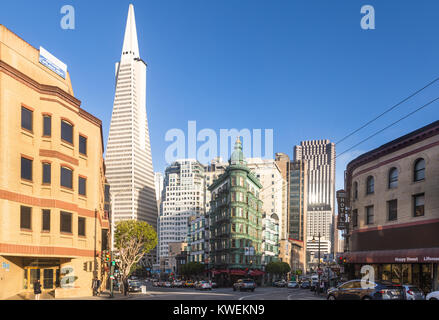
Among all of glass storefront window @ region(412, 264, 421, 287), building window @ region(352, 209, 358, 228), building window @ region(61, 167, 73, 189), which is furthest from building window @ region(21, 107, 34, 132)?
glass storefront window @ region(412, 264, 421, 287)

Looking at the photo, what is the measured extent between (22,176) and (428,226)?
102 ft

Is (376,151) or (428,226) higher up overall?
(376,151)

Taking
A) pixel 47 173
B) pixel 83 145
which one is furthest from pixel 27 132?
pixel 83 145

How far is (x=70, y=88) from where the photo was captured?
44.9 meters

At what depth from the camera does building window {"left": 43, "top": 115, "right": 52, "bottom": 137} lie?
3544 centimetres

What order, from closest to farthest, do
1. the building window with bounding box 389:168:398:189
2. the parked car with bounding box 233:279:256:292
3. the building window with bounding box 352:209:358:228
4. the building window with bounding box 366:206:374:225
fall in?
the building window with bounding box 389:168:398:189 < the building window with bounding box 366:206:374:225 < the building window with bounding box 352:209:358:228 < the parked car with bounding box 233:279:256:292

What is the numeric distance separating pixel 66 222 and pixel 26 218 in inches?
154

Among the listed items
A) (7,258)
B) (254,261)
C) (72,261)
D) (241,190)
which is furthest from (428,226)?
(254,261)

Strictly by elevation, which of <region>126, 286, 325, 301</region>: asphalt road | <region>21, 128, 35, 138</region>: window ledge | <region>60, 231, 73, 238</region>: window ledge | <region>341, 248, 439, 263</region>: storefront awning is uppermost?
<region>21, 128, 35, 138</region>: window ledge

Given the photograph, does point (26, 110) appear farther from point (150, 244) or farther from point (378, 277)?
point (150, 244)

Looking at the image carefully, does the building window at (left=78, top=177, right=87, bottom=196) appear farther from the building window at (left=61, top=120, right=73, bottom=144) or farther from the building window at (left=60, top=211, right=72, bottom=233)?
the building window at (left=61, top=120, right=73, bottom=144)

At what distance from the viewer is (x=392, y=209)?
124 feet

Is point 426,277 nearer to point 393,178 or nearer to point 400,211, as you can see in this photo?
point 400,211

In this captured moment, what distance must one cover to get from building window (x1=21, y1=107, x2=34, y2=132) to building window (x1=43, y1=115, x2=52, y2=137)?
3.71 ft
